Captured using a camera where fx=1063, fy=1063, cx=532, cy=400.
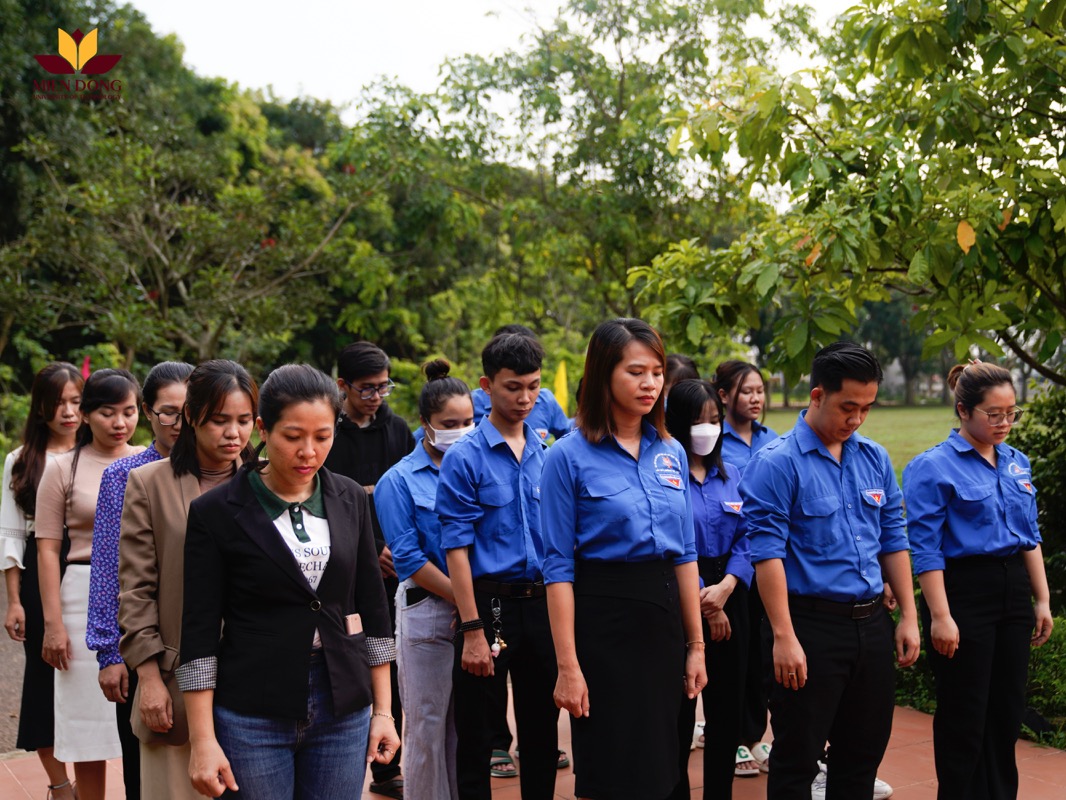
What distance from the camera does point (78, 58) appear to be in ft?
45.2

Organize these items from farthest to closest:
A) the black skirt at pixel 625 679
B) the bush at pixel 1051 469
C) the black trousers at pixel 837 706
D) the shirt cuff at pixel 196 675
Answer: the bush at pixel 1051 469, the black trousers at pixel 837 706, the black skirt at pixel 625 679, the shirt cuff at pixel 196 675

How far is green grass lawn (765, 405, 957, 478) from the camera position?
12758mm

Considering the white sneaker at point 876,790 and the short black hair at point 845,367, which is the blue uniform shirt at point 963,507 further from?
the white sneaker at point 876,790

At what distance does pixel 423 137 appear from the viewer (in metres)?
10.8

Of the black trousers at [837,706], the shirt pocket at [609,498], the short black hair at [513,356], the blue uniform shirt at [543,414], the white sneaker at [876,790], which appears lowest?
the white sneaker at [876,790]

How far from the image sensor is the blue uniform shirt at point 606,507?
3.09 meters

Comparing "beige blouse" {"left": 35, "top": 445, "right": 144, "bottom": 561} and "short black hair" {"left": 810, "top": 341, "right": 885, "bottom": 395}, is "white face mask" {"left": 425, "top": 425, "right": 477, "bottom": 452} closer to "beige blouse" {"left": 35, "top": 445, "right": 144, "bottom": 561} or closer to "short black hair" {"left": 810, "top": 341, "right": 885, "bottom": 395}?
"beige blouse" {"left": 35, "top": 445, "right": 144, "bottom": 561}

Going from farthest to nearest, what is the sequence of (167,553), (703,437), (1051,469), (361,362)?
(1051,469) < (361,362) < (703,437) < (167,553)

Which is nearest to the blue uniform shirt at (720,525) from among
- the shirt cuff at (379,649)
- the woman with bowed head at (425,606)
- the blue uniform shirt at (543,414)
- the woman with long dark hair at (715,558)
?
the woman with long dark hair at (715,558)

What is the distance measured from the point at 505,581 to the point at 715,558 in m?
0.95

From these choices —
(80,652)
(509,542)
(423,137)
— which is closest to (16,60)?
(423,137)

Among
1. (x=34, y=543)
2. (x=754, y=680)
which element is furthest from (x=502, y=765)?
(x=34, y=543)

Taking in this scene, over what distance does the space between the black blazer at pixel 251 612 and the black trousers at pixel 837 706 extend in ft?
4.83

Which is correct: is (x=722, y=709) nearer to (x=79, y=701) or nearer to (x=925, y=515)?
(x=925, y=515)
